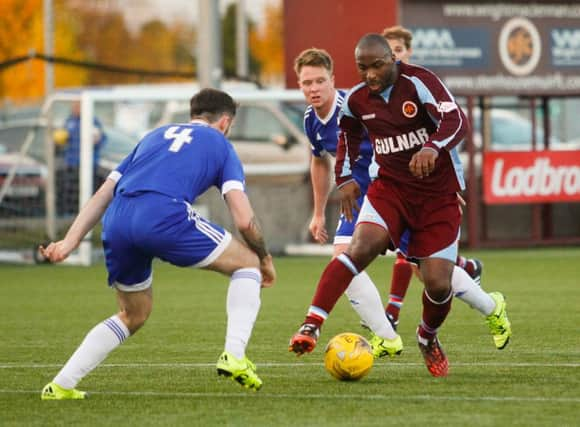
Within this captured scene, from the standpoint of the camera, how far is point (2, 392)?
8172mm

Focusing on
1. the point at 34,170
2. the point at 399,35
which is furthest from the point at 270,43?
the point at 399,35

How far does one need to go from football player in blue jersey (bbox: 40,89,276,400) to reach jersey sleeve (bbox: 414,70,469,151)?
1.30 m

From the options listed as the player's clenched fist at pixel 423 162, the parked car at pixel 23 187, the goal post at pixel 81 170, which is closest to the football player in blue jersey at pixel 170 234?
the player's clenched fist at pixel 423 162

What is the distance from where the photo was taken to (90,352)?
7.70 meters

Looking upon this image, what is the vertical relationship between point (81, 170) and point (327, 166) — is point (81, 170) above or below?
below

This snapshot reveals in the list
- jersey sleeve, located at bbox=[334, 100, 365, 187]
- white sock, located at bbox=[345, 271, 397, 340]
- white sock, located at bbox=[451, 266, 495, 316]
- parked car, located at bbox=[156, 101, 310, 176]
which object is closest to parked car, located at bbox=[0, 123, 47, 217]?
parked car, located at bbox=[156, 101, 310, 176]

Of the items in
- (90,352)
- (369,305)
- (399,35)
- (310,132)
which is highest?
(399,35)

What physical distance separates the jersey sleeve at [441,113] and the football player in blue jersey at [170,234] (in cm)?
130

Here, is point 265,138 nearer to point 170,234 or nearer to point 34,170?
point 34,170

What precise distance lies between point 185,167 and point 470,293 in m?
2.44

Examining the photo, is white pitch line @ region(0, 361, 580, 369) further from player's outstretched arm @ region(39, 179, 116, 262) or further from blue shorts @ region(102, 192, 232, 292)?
player's outstretched arm @ region(39, 179, 116, 262)

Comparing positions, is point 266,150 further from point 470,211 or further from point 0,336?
point 0,336

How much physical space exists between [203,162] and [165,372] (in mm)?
1785

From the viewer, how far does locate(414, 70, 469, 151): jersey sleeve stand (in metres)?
8.38
